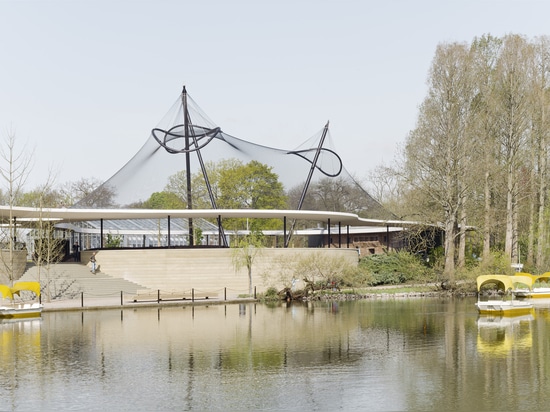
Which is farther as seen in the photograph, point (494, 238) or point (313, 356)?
point (494, 238)

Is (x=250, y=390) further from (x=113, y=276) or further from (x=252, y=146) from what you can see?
(x=252, y=146)

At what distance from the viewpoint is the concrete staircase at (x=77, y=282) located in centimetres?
3978

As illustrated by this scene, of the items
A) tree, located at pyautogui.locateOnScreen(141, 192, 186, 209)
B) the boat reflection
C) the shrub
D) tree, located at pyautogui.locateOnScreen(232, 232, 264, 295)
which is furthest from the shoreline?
Result: the boat reflection

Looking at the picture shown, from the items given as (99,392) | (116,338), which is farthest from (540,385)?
(116,338)

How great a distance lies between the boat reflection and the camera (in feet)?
67.6

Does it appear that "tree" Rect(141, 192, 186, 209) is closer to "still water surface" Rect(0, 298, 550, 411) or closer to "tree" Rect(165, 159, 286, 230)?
"tree" Rect(165, 159, 286, 230)

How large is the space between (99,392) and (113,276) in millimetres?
28599

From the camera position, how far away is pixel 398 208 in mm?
56844

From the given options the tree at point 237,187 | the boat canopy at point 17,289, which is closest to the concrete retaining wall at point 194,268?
the boat canopy at point 17,289

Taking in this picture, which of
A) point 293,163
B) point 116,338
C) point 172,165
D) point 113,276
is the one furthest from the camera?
point 293,163

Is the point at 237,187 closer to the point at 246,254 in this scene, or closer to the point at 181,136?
the point at 181,136

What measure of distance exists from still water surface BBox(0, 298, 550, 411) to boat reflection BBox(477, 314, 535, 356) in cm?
4

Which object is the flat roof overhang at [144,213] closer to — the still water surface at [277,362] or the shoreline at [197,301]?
the shoreline at [197,301]

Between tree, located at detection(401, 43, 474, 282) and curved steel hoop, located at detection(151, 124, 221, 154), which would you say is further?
curved steel hoop, located at detection(151, 124, 221, 154)
